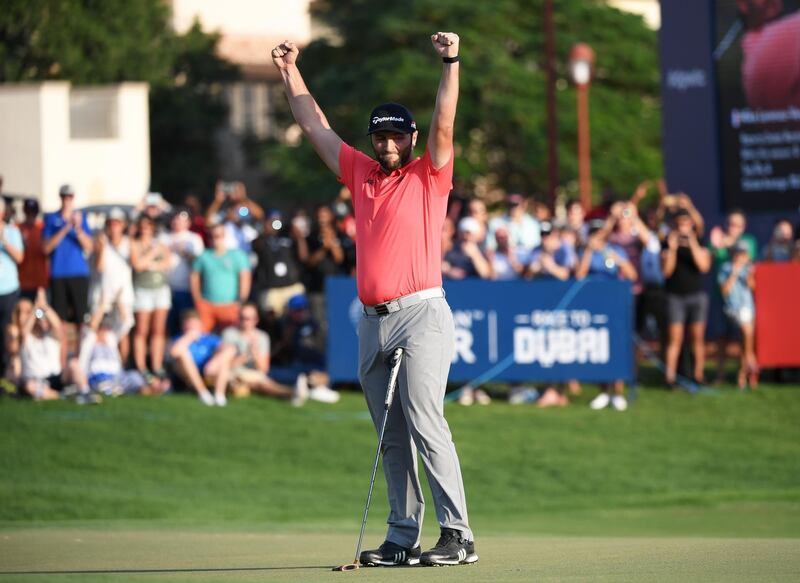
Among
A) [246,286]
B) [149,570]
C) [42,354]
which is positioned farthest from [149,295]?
[149,570]

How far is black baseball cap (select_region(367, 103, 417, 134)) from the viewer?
8.47 metres

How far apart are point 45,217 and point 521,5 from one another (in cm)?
3508

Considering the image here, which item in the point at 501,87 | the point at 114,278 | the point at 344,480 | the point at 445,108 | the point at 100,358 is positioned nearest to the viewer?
the point at 445,108

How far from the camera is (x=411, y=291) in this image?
856cm

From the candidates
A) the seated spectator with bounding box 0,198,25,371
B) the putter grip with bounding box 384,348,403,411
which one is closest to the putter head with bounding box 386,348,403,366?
the putter grip with bounding box 384,348,403,411

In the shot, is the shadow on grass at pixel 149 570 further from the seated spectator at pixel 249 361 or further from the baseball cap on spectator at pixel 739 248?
the baseball cap on spectator at pixel 739 248

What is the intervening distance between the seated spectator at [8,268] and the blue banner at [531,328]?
11.1 feet

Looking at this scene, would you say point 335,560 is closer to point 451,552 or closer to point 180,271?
point 451,552

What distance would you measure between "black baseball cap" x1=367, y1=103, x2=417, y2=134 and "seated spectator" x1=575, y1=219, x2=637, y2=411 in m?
10.5

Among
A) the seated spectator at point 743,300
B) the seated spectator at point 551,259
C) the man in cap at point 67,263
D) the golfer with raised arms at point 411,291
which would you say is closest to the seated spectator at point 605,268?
the seated spectator at point 551,259

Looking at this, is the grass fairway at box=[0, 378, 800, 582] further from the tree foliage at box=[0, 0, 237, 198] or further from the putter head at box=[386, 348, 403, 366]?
the tree foliage at box=[0, 0, 237, 198]

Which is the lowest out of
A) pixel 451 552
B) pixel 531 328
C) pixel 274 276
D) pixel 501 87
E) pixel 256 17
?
pixel 451 552

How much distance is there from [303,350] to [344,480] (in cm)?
378

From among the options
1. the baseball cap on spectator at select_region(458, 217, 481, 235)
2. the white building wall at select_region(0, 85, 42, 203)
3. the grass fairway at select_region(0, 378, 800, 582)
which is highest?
the white building wall at select_region(0, 85, 42, 203)
